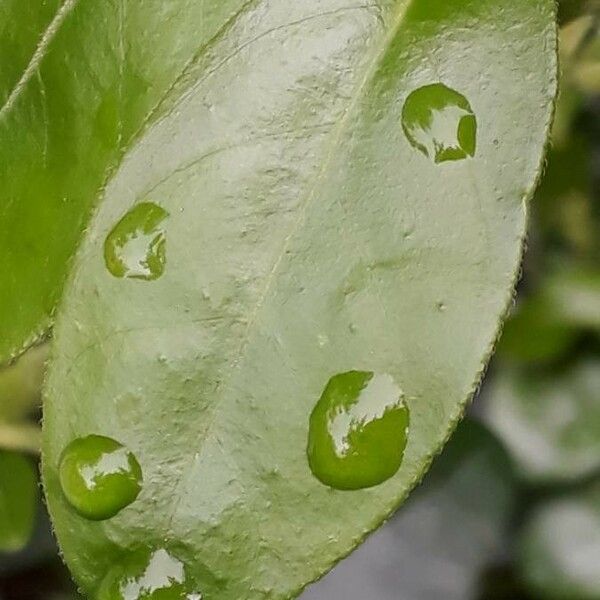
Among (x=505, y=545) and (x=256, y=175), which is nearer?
(x=256, y=175)

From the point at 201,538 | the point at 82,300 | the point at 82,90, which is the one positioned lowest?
the point at 201,538

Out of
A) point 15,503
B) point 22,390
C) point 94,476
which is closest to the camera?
point 94,476

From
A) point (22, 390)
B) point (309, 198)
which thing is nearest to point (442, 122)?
point (309, 198)

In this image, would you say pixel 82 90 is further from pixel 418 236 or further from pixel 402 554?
pixel 402 554

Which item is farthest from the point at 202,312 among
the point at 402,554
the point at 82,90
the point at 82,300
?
the point at 402,554

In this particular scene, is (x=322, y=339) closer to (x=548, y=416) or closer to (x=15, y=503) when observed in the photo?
(x=15, y=503)

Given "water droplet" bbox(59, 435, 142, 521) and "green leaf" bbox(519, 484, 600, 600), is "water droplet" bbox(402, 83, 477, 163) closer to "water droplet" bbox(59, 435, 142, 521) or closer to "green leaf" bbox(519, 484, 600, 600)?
"water droplet" bbox(59, 435, 142, 521)

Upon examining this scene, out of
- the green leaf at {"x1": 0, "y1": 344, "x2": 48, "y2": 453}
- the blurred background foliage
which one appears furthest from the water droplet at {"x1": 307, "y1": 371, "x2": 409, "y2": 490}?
the blurred background foliage

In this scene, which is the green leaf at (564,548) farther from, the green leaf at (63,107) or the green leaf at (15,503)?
the green leaf at (63,107)
